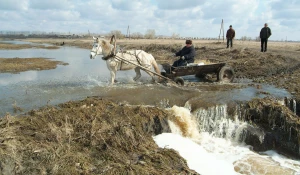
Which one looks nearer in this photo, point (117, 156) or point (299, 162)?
point (117, 156)

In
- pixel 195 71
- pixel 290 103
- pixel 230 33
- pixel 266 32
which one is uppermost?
pixel 230 33

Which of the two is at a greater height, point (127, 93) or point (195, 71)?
point (195, 71)

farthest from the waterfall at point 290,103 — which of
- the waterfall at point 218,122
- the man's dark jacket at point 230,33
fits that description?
the man's dark jacket at point 230,33

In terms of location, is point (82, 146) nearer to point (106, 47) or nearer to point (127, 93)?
point (127, 93)

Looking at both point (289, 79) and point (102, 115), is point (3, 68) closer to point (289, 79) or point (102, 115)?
point (102, 115)

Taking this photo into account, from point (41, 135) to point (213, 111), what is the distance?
5.78 meters

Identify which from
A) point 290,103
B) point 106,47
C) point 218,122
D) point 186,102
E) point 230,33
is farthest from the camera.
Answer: point 230,33

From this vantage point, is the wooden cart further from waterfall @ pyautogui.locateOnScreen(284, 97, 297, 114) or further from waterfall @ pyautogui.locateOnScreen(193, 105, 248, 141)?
waterfall @ pyautogui.locateOnScreen(284, 97, 297, 114)

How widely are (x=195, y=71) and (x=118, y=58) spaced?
3.66 metres

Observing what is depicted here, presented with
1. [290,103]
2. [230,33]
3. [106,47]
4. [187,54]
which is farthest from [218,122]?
[230,33]

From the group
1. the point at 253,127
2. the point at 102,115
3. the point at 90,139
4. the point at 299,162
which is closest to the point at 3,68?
the point at 102,115

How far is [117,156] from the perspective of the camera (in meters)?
5.48

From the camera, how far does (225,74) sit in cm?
1279

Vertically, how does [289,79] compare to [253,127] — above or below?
above
